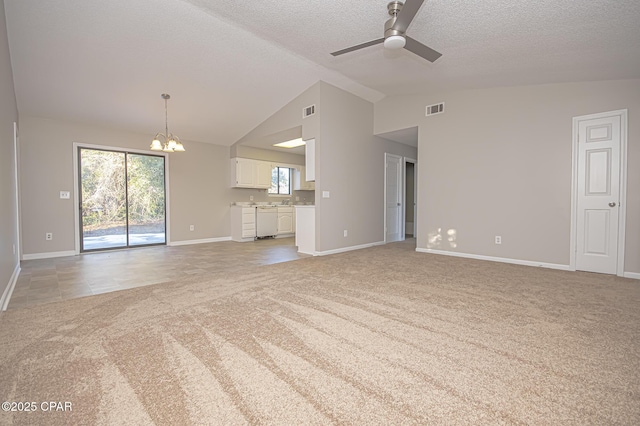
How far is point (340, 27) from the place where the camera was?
3.55 m

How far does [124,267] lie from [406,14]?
16.2ft

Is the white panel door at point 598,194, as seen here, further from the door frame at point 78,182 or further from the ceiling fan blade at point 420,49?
the door frame at point 78,182

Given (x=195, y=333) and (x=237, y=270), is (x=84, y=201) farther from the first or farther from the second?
(x=195, y=333)

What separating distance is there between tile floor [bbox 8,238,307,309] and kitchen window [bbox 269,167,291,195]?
2.64 metres

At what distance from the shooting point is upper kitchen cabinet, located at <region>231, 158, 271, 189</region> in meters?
7.84

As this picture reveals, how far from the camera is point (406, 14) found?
244 cm

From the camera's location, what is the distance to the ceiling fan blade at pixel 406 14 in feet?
7.52

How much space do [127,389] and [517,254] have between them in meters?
5.27

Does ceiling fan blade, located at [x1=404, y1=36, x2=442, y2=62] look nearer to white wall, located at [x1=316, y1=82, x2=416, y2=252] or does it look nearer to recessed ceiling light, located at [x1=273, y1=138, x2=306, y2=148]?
white wall, located at [x1=316, y1=82, x2=416, y2=252]

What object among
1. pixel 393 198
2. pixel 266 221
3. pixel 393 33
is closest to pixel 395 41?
pixel 393 33

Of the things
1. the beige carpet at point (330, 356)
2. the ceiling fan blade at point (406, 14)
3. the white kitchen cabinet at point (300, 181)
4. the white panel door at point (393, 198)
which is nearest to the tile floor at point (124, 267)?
the beige carpet at point (330, 356)

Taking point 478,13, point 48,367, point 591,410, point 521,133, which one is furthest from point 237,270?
point 521,133

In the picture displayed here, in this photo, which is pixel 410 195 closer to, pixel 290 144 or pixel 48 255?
pixel 290 144

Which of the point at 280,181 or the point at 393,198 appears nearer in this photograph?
the point at 393,198
